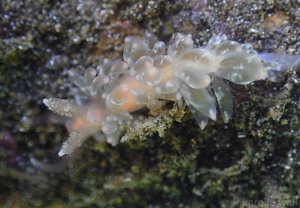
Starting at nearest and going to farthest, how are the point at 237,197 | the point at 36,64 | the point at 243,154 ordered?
1. the point at 36,64
2. the point at 243,154
3. the point at 237,197

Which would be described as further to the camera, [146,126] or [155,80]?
[146,126]

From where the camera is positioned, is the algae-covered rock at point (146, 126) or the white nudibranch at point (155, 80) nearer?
the white nudibranch at point (155, 80)

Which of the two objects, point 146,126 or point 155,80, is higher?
point 155,80

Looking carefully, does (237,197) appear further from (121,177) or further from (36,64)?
(36,64)

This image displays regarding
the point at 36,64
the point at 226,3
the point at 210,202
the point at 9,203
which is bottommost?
the point at 210,202

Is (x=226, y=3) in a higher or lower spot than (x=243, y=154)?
higher

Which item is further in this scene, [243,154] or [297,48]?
[243,154]

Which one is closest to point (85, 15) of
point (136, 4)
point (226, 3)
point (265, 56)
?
point (136, 4)

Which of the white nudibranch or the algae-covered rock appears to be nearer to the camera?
the white nudibranch
